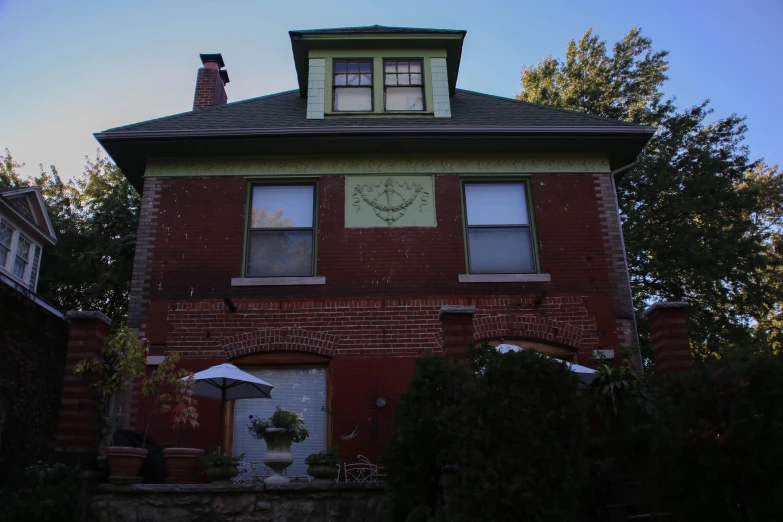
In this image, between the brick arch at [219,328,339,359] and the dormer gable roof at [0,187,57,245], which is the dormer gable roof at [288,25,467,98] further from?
the dormer gable roof at [0,187,57,245]

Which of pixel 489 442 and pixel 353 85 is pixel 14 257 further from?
pixel 489 442

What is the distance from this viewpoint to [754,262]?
15.8m

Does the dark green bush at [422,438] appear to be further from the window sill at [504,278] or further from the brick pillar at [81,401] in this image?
the window sill at [504,278]

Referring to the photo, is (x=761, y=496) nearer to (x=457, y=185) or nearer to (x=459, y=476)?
(x=459, y=476)

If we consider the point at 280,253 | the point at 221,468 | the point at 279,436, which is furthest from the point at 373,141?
the point at 221,468

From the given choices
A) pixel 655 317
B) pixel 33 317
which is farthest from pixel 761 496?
pixel 33 317

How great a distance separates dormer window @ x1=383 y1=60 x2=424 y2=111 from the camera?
1087 cm

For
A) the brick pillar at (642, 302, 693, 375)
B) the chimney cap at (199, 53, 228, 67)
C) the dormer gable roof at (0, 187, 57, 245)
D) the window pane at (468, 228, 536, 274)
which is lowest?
the brick pillar at (642, 302, 693, 375)

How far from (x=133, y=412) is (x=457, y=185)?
555cm

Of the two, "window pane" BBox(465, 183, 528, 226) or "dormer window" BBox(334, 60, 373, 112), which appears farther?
"dormer window" BBox(334, 60, 373, 112)

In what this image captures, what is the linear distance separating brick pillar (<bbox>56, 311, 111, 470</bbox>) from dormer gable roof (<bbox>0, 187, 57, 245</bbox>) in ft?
30.3

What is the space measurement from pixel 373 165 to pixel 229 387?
397cm

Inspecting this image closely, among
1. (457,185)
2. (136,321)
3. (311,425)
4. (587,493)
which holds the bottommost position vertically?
(587,493)

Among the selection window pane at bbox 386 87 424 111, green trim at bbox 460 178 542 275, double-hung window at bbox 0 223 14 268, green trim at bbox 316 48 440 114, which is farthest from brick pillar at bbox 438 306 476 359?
double-hung window at bbox 0 223 14 268
